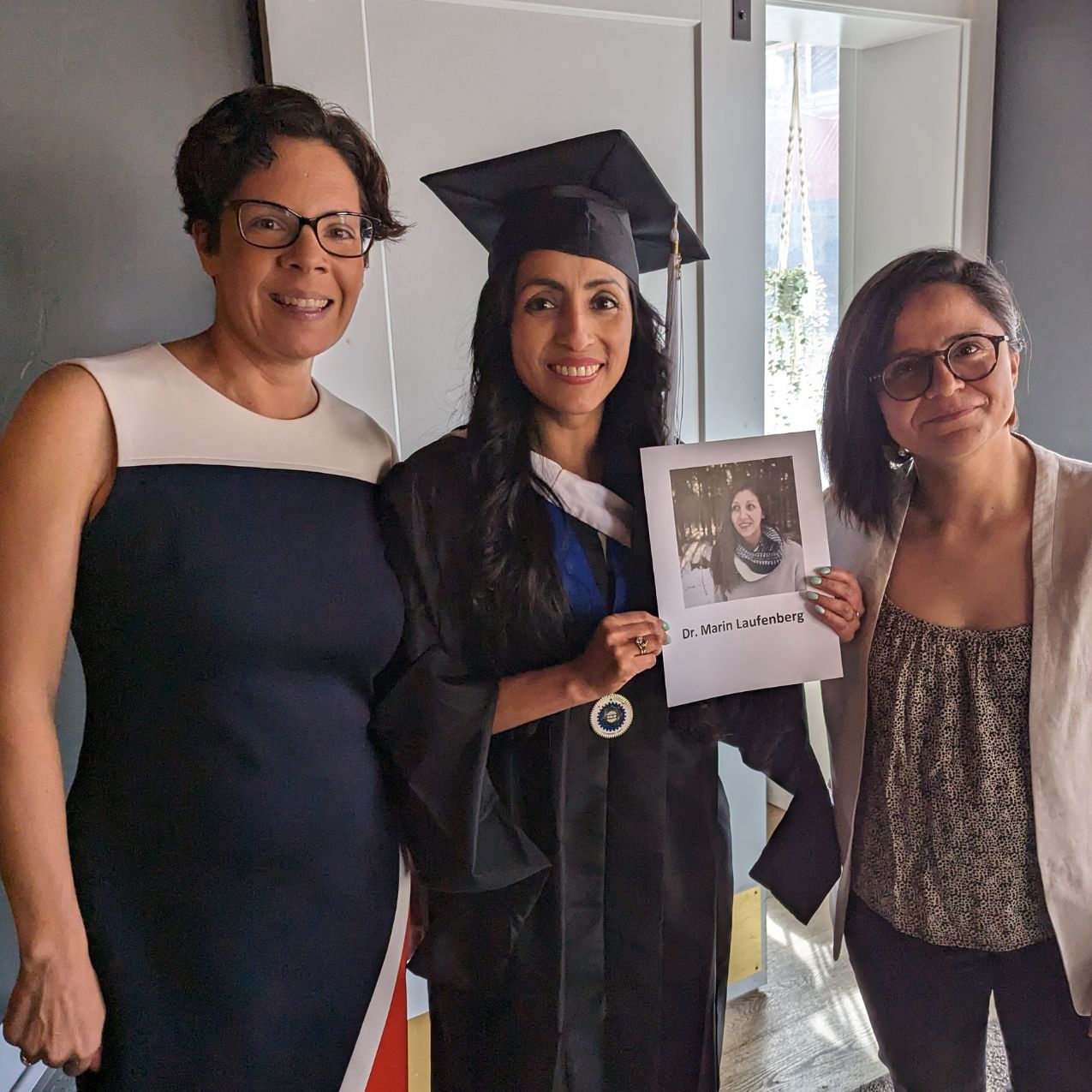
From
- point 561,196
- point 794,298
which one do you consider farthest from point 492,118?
point 794,298

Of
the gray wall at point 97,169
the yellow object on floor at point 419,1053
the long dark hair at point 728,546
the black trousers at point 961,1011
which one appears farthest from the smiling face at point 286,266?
the yellow object on floor at point 419,1053

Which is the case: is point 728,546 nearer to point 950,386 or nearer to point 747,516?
point 747,516

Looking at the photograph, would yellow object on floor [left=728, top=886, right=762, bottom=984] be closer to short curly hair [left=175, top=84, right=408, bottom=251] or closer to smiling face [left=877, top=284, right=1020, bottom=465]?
smiling face [left=877, top=284, right=1020, bottom=465]

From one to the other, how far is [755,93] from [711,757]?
4.27ft

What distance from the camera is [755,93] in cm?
182

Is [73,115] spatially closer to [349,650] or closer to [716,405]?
[349,650]

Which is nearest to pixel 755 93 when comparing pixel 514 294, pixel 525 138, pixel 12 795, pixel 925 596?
pixel 525 138

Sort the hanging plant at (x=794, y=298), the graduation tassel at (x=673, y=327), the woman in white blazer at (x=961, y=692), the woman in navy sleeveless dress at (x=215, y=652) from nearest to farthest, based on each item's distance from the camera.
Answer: the woman in navy sleeveless dress at (x=215, y=652)
the woman in white blazer at (x=961, y=692)
the graduation tassel at (x=673, y=327)
the hanging plant at (x=794, y=298)

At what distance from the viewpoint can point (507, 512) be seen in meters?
1.19

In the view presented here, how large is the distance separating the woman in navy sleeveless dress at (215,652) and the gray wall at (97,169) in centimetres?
38

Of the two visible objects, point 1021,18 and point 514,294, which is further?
point 1021,18

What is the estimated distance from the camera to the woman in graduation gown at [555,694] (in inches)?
46.0

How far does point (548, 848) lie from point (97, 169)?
1.17 m

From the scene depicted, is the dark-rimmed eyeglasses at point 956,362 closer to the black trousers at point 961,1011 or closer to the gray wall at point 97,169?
the black trousers at point 961,1011
